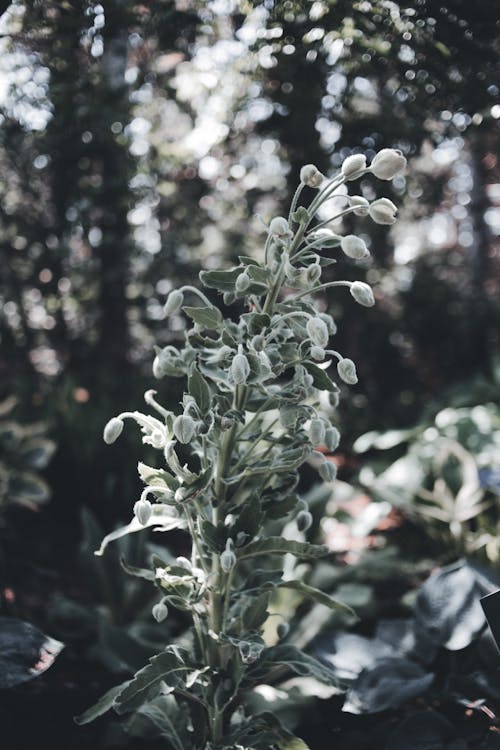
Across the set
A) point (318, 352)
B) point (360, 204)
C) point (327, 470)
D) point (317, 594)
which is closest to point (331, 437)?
point (327, 470)

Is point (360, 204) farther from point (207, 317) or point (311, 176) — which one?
point (207, 317)

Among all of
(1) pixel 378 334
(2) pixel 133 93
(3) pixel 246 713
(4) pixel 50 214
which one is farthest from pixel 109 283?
(3) pixel 246 713

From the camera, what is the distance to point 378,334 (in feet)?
15.6

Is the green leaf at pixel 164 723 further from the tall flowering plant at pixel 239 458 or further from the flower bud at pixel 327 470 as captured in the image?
the flower bud at pixel 327 470

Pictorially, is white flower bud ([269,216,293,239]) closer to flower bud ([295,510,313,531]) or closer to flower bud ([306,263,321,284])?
flower bud ([306,263,321,284])

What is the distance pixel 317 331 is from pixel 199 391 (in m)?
A: 0.21

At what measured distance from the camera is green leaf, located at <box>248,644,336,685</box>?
1.06 m

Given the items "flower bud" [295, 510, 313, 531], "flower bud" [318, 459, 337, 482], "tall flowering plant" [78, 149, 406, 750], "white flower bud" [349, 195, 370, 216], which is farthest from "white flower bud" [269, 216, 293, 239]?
"flower bud" [295, 510, 313, 531]

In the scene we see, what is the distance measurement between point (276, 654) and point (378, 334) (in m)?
3.85

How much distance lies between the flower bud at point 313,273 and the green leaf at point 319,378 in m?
0.13

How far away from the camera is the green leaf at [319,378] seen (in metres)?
1.00

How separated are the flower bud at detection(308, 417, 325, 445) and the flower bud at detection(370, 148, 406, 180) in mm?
376

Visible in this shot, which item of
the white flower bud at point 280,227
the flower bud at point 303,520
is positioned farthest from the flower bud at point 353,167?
the flower bud at point 303,520

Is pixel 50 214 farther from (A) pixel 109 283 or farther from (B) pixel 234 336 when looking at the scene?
(B) pixel 234 336
